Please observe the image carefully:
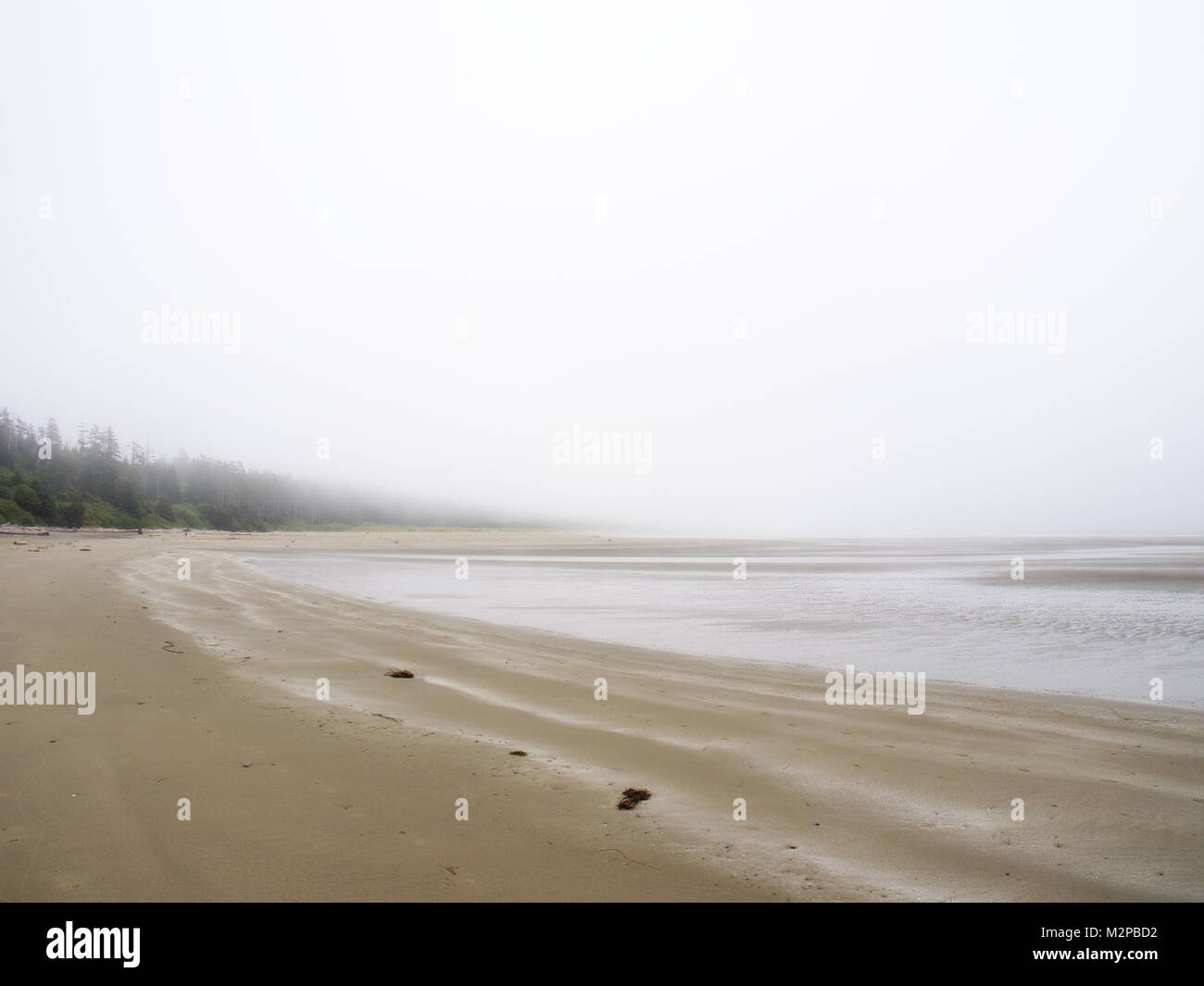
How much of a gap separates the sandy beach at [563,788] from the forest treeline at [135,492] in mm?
59814

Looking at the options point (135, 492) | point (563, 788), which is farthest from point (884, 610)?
point (135, 492)

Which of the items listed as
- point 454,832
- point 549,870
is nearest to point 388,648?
point 454,832

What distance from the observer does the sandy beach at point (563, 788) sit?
4.02 meters

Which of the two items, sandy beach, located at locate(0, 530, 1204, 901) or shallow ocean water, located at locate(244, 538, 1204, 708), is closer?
sandy beach, located at locate(0, 530, 1204, 901)

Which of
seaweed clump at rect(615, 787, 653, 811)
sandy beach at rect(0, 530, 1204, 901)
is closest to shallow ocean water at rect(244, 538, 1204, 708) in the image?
sandy beach at rect(0, 530, 1204, 901)

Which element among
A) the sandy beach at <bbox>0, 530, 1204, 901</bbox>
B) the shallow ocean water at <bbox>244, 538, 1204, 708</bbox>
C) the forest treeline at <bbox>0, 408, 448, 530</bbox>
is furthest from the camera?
the forest treeline at <bbox>0, 408, 448, 530</bbox>

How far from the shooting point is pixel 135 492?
87.7 metres

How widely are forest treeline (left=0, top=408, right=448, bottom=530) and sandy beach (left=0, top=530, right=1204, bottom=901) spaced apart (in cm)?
5981

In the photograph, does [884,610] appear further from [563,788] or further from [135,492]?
[135,492]

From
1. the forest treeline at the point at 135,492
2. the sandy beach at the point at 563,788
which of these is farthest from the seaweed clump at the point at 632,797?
the forest treeline at the point at 135,492

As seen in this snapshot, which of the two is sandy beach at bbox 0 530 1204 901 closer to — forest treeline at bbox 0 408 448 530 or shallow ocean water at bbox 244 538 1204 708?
shallow ocean water at bbox 244 538 1204 708

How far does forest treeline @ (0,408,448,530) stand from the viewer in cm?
7250
